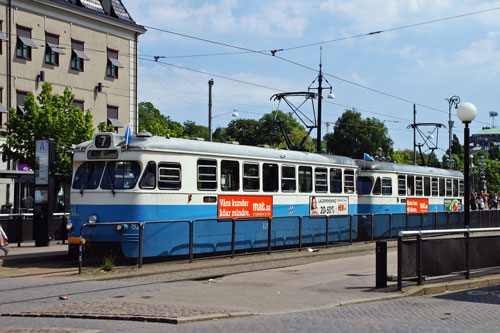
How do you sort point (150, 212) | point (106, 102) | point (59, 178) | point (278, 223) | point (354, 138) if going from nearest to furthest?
point (150, 212), point (278, 223), point (59, 178), point (106, 102), point (354, 138)

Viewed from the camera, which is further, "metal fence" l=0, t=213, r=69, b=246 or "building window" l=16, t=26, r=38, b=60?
"building window" l=16, t=26, r=38, b=60

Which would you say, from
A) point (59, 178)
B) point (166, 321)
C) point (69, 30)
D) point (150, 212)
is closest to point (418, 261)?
point (166, 321)

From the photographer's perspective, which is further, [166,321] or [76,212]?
[76,212]

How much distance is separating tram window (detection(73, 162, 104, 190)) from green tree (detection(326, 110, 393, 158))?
6155 cm

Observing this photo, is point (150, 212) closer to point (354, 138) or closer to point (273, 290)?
point (273, 290)

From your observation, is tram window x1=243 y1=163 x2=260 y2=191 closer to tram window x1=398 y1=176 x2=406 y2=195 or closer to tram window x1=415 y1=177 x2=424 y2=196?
tram window x1=398 y1=176 x2=406 y2=195

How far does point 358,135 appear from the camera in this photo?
76.6 meters

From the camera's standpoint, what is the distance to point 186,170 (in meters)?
16.4

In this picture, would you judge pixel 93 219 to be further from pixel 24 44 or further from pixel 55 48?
pixel 55 48

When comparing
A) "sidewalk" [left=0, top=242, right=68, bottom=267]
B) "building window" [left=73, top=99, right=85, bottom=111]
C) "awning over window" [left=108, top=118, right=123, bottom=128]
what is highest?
"building window" [left=73, top=99, right=85, bottom=111]

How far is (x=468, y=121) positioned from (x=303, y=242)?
6014mm

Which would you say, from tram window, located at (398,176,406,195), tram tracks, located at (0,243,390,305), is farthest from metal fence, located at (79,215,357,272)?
tram window, located at (398,176,406,195)

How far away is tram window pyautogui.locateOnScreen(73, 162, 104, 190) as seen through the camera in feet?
52.5

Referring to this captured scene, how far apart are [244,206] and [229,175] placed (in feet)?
3.38
